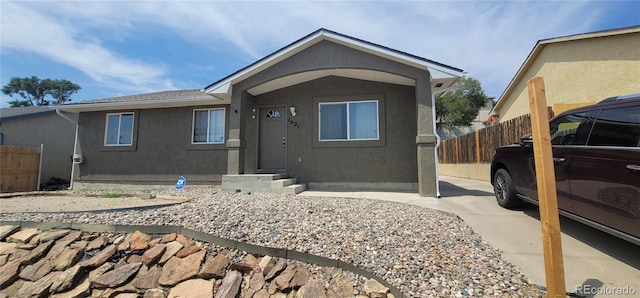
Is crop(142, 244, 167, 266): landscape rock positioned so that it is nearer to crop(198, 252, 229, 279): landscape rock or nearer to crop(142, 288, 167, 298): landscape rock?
crop(142, 288, 167, 298): landscape rock

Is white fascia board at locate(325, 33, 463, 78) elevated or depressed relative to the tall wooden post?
elevated

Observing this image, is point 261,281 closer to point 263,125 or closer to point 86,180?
point 263,125

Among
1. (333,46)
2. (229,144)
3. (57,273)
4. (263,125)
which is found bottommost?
(57,273)

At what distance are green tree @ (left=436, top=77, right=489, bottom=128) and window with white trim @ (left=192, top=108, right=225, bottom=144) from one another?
81.9 feet

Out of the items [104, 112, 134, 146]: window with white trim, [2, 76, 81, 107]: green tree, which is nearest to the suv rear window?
[104, 112, 134, 146]: window with white trim

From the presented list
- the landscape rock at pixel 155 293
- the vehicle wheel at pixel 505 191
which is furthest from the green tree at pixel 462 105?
the landscape rock at pixel 155 293

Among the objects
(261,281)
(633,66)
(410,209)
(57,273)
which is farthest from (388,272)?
(633,66)

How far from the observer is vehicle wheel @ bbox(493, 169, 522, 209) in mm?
4730

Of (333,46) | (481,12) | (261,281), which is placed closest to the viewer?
(261,281)

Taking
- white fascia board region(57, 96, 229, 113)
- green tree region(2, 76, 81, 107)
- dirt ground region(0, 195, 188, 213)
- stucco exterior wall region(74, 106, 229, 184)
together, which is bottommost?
dirt ground region(0, 195, 188, 213)

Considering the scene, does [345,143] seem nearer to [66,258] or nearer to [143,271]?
[143,271]

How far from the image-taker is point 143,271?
11.2 ft

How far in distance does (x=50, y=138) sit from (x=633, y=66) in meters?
24.9

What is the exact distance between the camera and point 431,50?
8.71 metres
